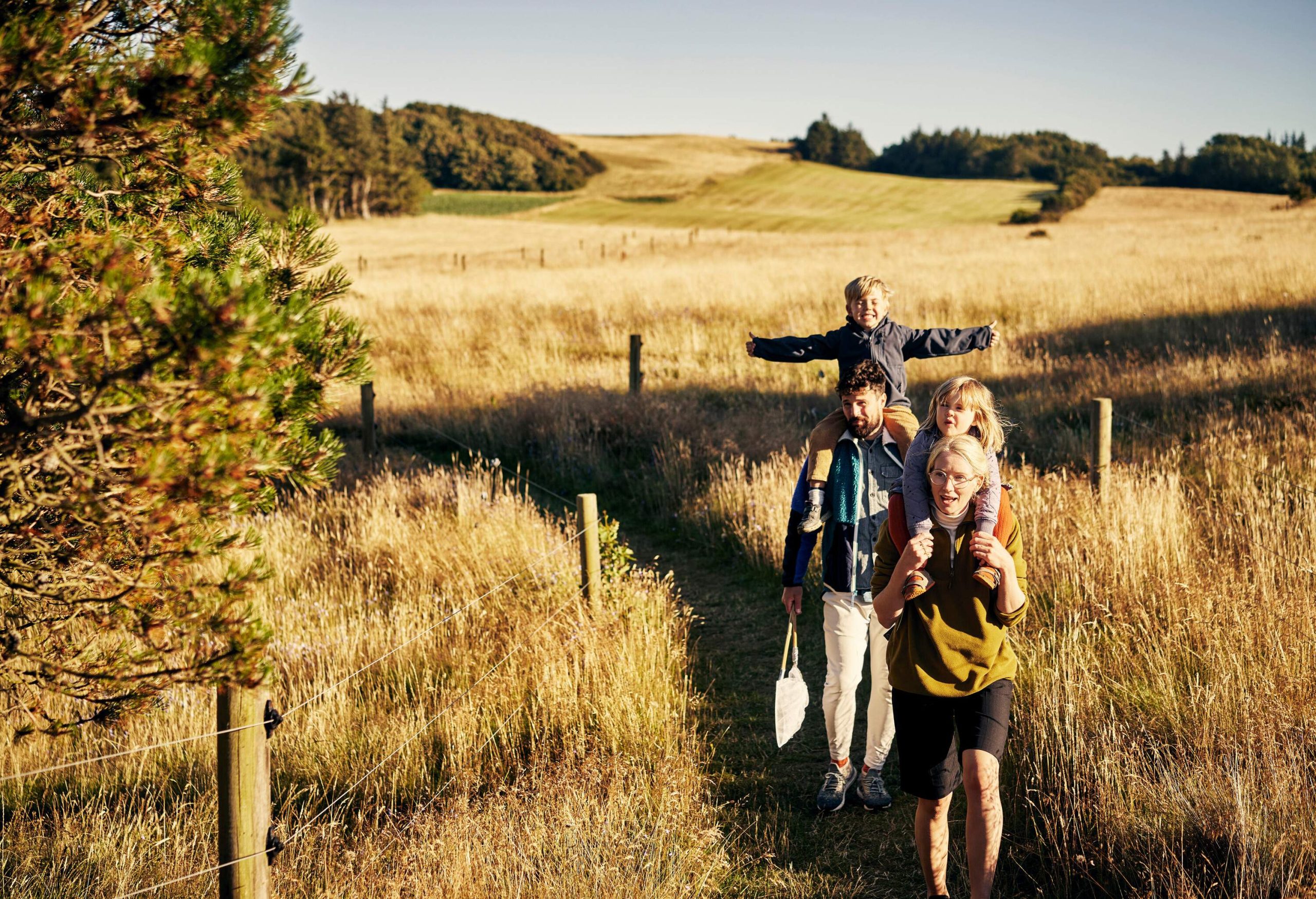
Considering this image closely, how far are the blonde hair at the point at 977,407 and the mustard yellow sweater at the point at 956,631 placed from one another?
33 cm

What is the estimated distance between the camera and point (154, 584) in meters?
2.29

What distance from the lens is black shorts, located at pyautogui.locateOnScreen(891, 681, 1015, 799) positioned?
9.52ft

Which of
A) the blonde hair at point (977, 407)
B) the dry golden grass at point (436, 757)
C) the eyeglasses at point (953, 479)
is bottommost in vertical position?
the dry golden grass at point (436, 757)

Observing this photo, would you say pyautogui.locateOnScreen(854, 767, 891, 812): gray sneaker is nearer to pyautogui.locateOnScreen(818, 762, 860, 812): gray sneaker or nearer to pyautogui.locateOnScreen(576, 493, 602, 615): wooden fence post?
pyautogui.locateOnScreen(818, 762, 860, 812): gray sneaker

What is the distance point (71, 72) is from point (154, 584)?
1.18 m

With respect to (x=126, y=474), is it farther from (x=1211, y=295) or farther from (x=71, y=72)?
(x=1211, y=295)

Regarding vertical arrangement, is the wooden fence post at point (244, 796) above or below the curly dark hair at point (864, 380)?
below

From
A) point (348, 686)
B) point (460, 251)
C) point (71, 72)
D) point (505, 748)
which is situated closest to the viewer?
point (71, 72)

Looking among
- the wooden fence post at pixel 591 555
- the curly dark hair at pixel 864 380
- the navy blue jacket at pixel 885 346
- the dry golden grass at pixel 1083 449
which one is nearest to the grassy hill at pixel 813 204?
the dry golden grass at pixel 1083 449

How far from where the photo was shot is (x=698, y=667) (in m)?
5.66

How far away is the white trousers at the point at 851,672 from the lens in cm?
Answer: 382

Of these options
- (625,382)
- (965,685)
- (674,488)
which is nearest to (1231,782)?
(965,685)

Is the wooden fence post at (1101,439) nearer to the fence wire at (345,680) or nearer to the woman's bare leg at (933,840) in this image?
the fence wire at (345,680)

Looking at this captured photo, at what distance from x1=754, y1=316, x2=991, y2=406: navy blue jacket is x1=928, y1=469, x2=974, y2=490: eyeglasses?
47.7 inches
